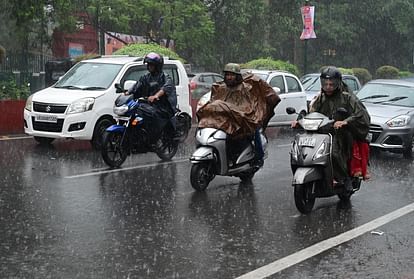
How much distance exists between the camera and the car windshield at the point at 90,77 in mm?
13953

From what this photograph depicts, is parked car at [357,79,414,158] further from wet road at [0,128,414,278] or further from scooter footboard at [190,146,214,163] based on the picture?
scooter footboard at [190,146,214,163]

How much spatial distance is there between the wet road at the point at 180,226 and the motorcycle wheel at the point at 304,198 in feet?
0.36

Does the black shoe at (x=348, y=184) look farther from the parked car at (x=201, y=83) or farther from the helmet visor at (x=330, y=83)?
the parked car at (x=201, y=83)

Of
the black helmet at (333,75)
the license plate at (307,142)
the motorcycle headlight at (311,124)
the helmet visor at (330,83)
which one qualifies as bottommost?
the license plate at (307,142)

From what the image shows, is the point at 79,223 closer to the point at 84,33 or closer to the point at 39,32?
the point at 39,32

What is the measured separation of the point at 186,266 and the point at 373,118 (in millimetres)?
8667

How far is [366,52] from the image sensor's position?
5078 centimetres

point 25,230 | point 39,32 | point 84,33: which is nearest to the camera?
point 25,230

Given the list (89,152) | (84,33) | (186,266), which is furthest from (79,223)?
(84,33)

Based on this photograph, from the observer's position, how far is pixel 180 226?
25.2 feet

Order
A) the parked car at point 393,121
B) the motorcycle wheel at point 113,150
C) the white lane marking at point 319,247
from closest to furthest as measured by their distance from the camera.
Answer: the white lane marking at point 319,247 < the motorcycle wheel at point 113,150 < the parked car at point 393,121

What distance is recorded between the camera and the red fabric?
8.83 m

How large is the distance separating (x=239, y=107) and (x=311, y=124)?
5.16ft

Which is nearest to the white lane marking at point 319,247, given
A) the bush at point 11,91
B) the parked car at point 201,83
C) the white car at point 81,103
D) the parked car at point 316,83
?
the white car at point 81,103
